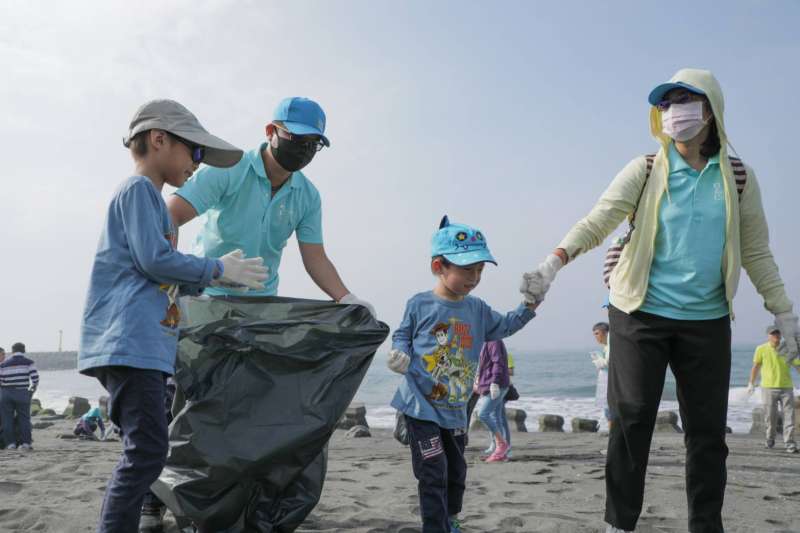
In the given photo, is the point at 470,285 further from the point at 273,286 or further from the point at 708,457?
the point at 708,457

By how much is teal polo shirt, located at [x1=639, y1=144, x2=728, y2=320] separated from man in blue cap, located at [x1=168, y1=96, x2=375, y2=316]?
48.0 inches

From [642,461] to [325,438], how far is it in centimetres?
125

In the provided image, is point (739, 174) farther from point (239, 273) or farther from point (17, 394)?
point (17, 394)

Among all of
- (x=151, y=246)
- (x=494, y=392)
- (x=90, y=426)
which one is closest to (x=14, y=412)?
(x=90, y=426)

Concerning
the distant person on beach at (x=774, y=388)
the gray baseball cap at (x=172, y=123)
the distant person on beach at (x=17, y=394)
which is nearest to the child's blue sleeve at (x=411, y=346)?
the gray baseball cap at (x=172, y=123)

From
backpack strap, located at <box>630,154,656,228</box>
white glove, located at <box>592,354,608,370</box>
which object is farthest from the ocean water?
backpack strap, located at <box>630,154,656,228</box>

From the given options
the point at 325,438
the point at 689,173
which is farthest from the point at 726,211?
the point at 325,438

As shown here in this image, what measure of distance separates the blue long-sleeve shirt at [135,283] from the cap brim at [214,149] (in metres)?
0.26

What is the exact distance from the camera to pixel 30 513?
3.14 meters

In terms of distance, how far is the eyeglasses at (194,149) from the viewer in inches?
93.5

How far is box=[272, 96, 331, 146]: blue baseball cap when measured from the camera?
114 inches

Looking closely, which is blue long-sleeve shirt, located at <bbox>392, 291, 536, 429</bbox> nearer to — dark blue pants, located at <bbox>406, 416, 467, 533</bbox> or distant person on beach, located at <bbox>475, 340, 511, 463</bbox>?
dark blue pants, located at <bbox>406, 416, 467, 533</bbox>

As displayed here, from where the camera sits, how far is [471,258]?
10.1 ft

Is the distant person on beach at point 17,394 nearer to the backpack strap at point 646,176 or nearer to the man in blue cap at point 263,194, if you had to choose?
the man in blue cap at point 263,194
